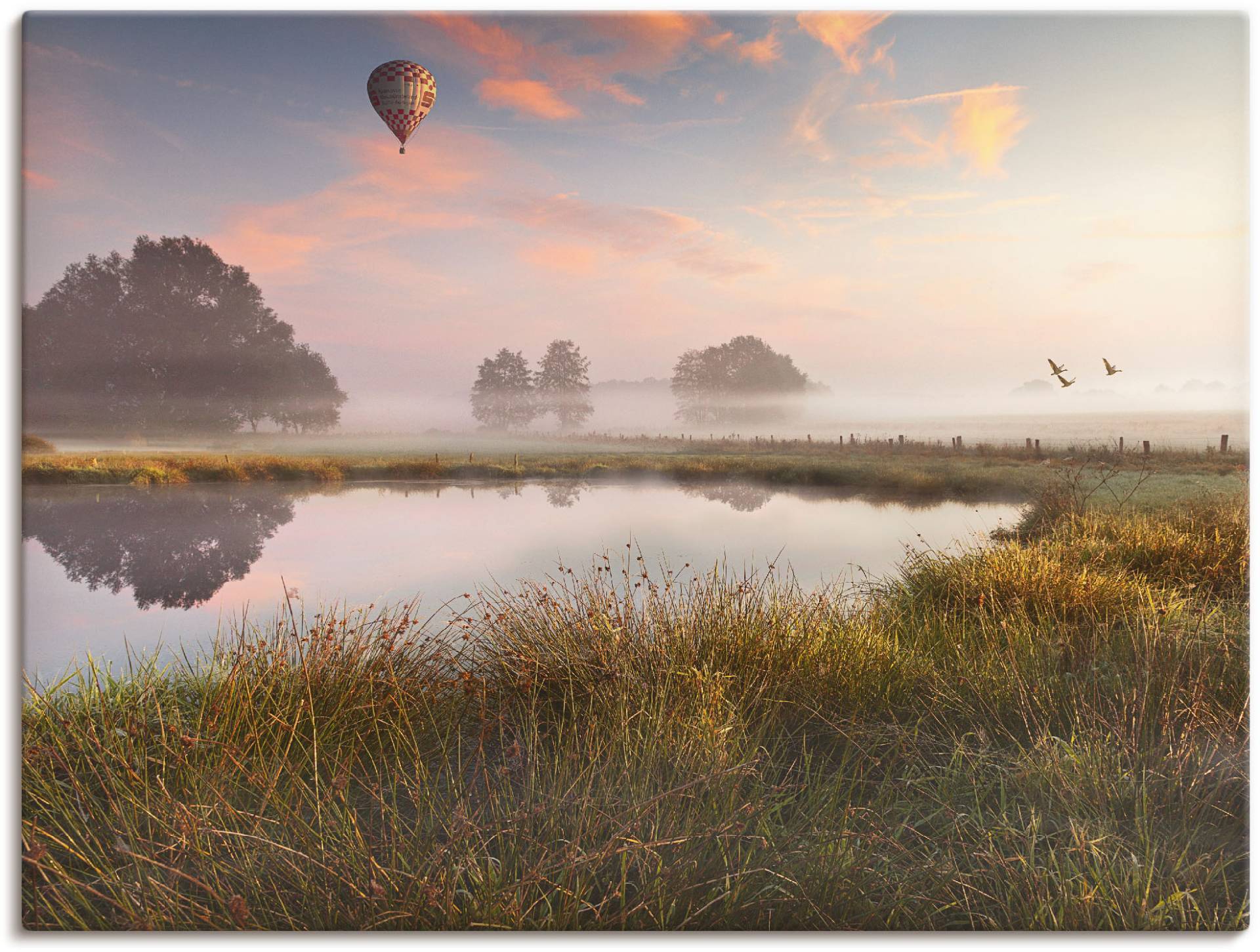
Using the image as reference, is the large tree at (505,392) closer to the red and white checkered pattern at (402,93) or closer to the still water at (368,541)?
the still water at (368,541)

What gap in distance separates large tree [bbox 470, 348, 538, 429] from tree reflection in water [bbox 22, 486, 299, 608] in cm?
108

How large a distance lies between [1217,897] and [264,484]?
4.36 meters

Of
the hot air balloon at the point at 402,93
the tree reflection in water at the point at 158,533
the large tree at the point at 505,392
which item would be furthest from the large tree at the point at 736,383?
the tree reflection in water at the point at 158,533

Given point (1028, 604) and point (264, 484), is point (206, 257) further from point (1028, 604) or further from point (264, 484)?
point (1028, 604)

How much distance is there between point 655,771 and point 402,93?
10.5 feet

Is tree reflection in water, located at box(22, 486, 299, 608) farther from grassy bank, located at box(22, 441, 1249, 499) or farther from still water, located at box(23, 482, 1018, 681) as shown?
grassy bank, located at box(22, 441, 1249, 499)

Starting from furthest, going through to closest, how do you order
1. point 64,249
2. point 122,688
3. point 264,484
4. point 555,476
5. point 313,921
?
point 555,476 → point 264,484 → point 64,249 → point 122,688 → point 313,921

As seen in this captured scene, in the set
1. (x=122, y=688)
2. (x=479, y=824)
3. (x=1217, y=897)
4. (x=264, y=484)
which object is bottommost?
(x=1217, y=897)

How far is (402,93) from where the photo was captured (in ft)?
11.3

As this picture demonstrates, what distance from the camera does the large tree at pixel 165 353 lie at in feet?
10.7

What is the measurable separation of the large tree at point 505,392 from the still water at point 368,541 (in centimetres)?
40

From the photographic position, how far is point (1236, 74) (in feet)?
11.2

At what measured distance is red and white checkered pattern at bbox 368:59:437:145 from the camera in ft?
11.2

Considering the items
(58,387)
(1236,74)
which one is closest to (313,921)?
(58,387)
